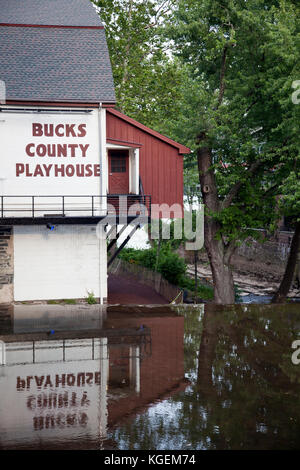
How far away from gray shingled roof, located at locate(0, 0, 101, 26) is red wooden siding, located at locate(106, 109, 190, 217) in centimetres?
573

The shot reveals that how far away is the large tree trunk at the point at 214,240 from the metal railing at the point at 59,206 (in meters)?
5.95

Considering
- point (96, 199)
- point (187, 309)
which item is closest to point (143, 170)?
point (96, 199)

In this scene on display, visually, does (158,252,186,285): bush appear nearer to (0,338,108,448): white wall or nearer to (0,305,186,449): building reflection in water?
(0,305,186,449): building reflection in water

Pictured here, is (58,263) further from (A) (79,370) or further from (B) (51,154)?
(A) (79,370)

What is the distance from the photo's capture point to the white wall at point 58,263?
2242cm

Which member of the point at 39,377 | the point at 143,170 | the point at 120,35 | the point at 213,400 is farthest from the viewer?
the point at 120,35

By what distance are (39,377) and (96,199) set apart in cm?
1040

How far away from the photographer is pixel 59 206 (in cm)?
2255

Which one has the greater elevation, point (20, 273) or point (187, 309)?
point (20, 273)

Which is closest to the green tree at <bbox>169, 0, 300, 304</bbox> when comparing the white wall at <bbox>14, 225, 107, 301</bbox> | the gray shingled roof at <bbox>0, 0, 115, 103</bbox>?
the gray shingled roof at <bbox>0, 0, 115, 103</bbox>

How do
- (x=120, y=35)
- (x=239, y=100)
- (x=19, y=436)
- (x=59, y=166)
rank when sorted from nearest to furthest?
(x=19, y=436)
(x=59, y=166)
(x=239, y=100)
(x=120, y=35)

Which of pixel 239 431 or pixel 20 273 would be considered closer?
pixel 239 431

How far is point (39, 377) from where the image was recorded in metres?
13.7

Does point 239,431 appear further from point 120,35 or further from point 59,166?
point 120,35
